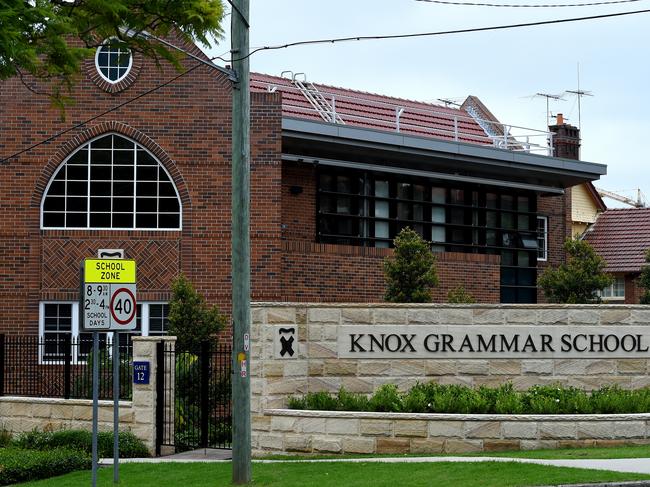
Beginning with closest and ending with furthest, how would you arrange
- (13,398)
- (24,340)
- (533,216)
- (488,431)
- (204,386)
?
(488,431) → (204,386) → (13,398) → (24,340) → (533,216)

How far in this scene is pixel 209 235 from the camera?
27812mm

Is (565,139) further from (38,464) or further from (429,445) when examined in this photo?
(38,464)

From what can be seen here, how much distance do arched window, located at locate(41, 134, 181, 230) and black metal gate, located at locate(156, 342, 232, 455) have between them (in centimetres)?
497

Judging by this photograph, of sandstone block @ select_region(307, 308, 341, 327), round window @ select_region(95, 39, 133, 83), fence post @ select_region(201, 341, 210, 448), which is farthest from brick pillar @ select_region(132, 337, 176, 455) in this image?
round window @ select_region(95, 39, 133, 83)

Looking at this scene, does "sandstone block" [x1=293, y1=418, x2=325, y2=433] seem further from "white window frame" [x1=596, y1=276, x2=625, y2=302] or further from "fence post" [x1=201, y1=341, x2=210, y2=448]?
"white window frame" [x1=596, y1=276, x2=625, y2=302]

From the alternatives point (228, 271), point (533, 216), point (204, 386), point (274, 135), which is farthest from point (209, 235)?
point (533, 216)

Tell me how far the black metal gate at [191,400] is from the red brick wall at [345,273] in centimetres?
538

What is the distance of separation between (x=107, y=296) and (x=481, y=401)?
6.82m

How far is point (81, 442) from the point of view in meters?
21.8

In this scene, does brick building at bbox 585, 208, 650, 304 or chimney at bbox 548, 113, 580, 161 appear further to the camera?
chimney at bbox 548, 113, 580, 161

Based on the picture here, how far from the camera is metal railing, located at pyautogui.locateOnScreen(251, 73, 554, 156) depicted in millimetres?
32125

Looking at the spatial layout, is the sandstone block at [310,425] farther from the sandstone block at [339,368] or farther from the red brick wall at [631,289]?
the red brick wall at [631,289]

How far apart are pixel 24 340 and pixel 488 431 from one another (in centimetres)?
1177

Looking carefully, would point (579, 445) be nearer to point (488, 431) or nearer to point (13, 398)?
point (488, 431)
